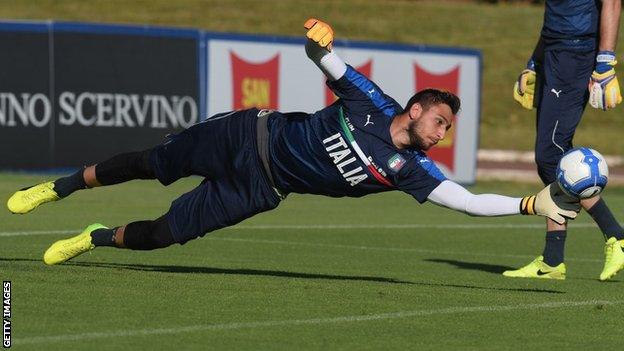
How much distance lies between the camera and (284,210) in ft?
56.2

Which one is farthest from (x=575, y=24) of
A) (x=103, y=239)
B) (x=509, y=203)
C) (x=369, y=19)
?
(x=369, y=19)

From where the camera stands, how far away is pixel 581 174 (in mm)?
8914

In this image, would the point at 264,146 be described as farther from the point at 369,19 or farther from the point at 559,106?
the point at 369,19

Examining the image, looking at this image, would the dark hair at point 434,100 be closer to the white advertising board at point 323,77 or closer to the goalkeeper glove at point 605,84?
the goalkeeper glove at point 605,84

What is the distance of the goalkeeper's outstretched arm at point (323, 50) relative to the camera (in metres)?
9.31

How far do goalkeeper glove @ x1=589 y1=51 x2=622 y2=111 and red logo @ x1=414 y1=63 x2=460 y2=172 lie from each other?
12.5 meters

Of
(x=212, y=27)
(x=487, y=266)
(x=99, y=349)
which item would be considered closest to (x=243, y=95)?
(x=487, y=266)

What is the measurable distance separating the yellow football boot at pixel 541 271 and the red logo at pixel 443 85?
39.9ft

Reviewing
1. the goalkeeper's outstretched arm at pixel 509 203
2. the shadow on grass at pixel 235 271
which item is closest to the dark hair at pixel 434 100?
the goalkeeper's outstretched arm at pixel 509 203

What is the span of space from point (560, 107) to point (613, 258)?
43.3 inches

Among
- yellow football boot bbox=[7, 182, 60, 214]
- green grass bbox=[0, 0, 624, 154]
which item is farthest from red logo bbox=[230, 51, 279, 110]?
green grass bbox=[0, 0, 624, 154]

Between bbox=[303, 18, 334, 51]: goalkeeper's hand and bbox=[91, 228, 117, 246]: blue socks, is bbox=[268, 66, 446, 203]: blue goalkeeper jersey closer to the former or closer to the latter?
bbox=[303, 18, 334, 51]: goalkeeper's hand

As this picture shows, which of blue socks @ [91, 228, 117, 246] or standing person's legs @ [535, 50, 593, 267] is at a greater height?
standing person's legs @ [535, 50, 593, 267]

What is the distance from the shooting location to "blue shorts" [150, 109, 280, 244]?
31.2 ft
